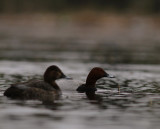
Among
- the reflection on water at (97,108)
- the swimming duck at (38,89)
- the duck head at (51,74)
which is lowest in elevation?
the reflection on water at (97,108)

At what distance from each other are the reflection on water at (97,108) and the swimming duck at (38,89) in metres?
0.25

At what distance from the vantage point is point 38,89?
53.7 ft

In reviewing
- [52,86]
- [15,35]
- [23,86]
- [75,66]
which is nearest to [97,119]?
[23,86]

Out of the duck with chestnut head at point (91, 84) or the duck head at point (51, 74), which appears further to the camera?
the duck with chestnut head at point (91, 84)

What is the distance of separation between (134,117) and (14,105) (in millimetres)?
2788

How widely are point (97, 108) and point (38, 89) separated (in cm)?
217

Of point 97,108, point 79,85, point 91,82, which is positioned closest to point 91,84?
point 91,82

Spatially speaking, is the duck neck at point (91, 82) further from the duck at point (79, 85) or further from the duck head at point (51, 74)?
the duck head at point (51, 74)

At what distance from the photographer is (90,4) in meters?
58.2

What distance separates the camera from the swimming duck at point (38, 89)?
15922 millimetres

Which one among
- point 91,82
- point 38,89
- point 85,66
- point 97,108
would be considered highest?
point 85,66

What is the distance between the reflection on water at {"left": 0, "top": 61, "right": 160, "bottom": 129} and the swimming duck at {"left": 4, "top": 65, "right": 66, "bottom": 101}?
0.25 m

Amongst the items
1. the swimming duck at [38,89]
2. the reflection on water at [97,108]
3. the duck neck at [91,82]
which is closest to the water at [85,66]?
the reflection on water at [97,108]

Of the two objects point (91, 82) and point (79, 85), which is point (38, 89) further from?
point (91, 82)
